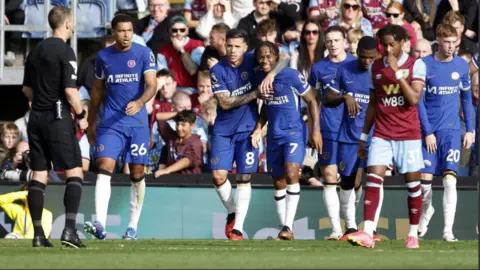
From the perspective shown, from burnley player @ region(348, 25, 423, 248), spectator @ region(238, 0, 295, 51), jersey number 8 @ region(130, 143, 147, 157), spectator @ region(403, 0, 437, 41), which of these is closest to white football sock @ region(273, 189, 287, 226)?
jersey number 8 @ region(130, 143, 147, 157)

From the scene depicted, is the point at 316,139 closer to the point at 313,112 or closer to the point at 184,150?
the point at 313,112

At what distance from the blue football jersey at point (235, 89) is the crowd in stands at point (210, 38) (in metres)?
2.34

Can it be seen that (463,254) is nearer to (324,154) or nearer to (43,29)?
(324,154)

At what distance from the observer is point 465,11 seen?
20859mm

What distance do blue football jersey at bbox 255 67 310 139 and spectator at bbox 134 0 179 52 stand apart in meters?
4.77

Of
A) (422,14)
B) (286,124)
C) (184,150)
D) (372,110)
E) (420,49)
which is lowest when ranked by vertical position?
(184,150)

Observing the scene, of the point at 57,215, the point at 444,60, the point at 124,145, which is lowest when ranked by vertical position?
the point at 57,215

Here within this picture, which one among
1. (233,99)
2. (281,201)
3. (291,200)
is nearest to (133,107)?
(233,99)

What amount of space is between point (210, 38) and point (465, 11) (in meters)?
4.38

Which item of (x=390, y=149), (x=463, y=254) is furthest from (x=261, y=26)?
(x=463, y=254)

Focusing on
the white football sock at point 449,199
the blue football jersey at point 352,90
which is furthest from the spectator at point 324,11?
the white football sock at point 449,199

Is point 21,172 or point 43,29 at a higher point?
point 43,29

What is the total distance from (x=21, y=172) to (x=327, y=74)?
4.80 meters

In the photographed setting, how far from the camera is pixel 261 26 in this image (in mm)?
19516
